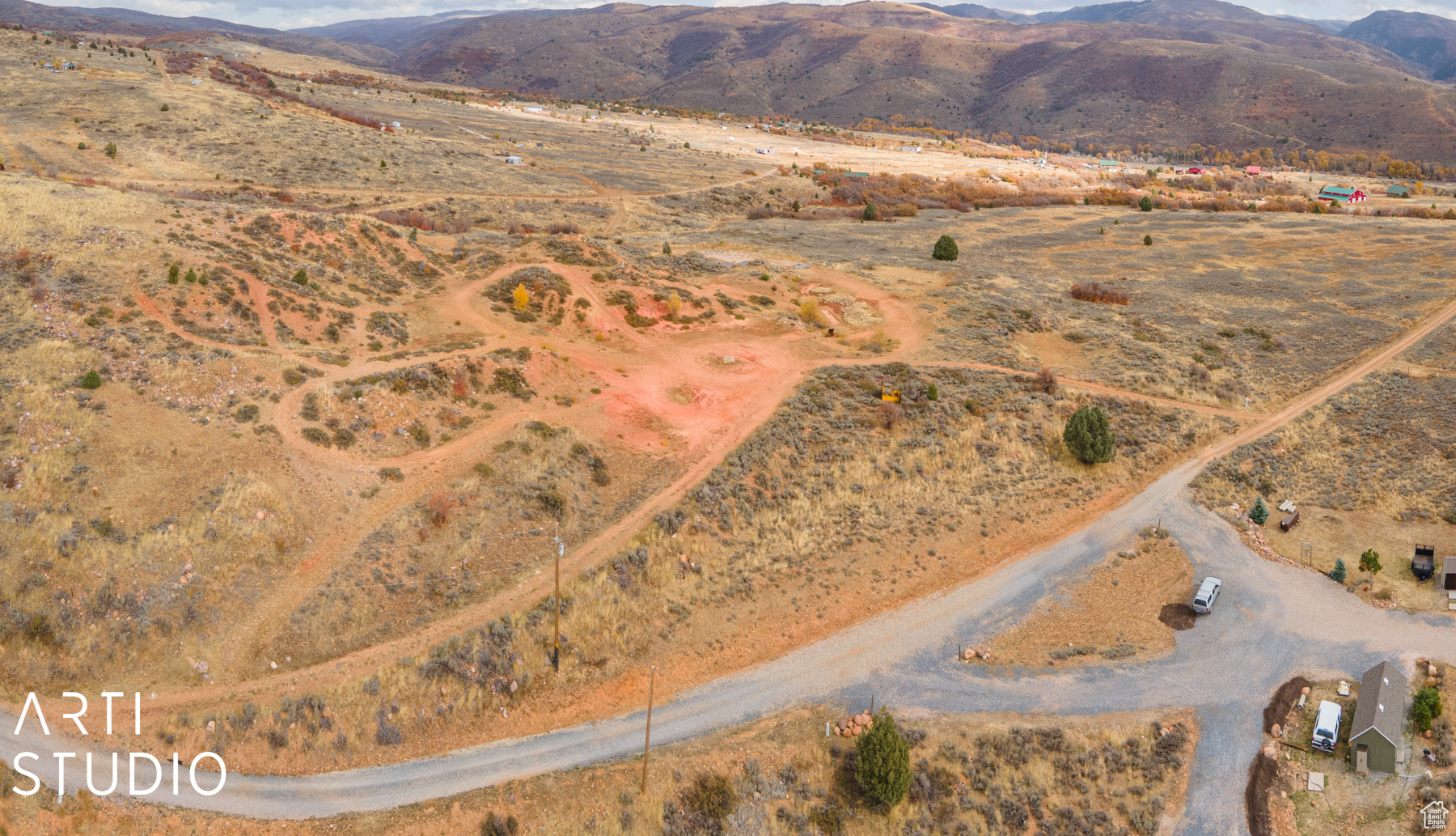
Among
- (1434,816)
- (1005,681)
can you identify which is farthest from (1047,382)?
(1434,816)

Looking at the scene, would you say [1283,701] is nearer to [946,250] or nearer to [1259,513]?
[1259,513]

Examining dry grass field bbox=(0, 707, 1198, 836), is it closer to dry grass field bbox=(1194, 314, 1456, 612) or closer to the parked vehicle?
the parked vehicle

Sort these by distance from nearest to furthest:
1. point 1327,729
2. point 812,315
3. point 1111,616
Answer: point 1327,729 → point 1111,616 → point 812,315

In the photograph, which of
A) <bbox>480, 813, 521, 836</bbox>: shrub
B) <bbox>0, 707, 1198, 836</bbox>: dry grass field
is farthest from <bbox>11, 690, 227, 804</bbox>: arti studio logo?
<bbox>480, 813, 521, 836</bbox>: shrub

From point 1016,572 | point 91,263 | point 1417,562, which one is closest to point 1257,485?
point 1417,562

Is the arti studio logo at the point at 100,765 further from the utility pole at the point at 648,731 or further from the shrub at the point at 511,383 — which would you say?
the shrub at the point at 511,383
